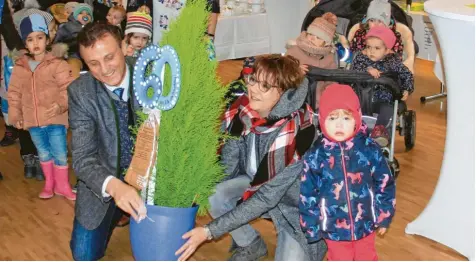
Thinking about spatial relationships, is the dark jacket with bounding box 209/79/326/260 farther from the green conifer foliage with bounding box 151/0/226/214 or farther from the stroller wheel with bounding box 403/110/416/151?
the stroller wheel with bounding box 403/110/416/151

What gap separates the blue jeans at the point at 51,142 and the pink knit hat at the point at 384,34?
189 cm

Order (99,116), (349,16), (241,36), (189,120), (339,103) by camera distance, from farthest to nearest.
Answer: (241,36) < (349,16) < (99,116) < (339,103) < (189,120)

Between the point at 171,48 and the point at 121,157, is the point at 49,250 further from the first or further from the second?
the point at 171,48

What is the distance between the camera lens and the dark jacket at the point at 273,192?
2.75 meters

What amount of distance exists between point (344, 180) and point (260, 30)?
5415 mm

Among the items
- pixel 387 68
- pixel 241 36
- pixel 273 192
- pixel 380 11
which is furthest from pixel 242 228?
pixel 241 36

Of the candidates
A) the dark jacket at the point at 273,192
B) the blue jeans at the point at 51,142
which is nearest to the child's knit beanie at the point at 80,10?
the blue jeans at the point at 51,142

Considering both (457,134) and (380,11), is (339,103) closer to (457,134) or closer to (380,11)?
(457,134)

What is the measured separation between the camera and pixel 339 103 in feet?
8.57

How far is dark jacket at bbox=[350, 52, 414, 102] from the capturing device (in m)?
4.25

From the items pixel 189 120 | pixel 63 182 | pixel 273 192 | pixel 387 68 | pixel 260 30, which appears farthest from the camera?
pixel 260 30

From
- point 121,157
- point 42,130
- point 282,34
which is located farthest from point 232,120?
point 282,34

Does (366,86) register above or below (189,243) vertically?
above

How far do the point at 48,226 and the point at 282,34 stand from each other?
4892 mm
